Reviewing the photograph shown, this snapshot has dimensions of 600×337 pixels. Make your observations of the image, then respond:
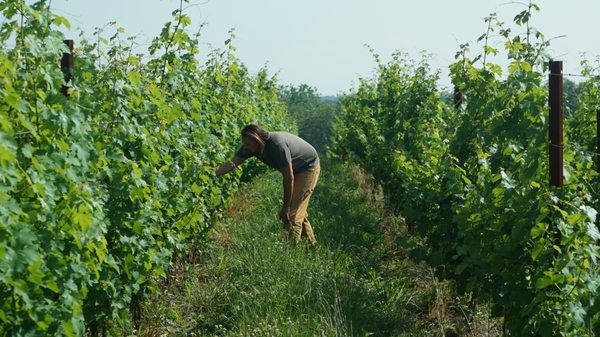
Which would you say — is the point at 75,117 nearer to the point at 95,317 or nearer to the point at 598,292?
the point at 95,317

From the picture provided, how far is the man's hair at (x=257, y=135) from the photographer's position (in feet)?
24.0

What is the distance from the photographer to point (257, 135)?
7.36 meters

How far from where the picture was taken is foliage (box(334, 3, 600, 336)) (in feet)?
13.3

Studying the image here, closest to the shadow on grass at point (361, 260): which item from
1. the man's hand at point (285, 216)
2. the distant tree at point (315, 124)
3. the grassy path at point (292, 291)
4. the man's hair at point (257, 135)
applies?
the grassy path at point (292, 291)

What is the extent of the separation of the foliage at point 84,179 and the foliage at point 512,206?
6.57ft

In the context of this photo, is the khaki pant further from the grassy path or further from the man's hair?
the man's hair

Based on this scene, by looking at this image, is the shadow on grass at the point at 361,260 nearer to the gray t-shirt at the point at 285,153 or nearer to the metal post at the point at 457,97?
the gray t-shirt at the point at 285,153

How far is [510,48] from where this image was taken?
5211mm

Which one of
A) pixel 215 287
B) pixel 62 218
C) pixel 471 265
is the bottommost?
pixel 215 287

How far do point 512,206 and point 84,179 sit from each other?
2.46 m

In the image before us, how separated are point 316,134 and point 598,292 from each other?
4308 cm

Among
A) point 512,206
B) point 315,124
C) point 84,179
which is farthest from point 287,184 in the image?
point 315,124

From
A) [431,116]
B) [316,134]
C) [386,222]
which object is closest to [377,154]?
[386,222]

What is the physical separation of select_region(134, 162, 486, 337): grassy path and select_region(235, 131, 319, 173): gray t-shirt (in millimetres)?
754
